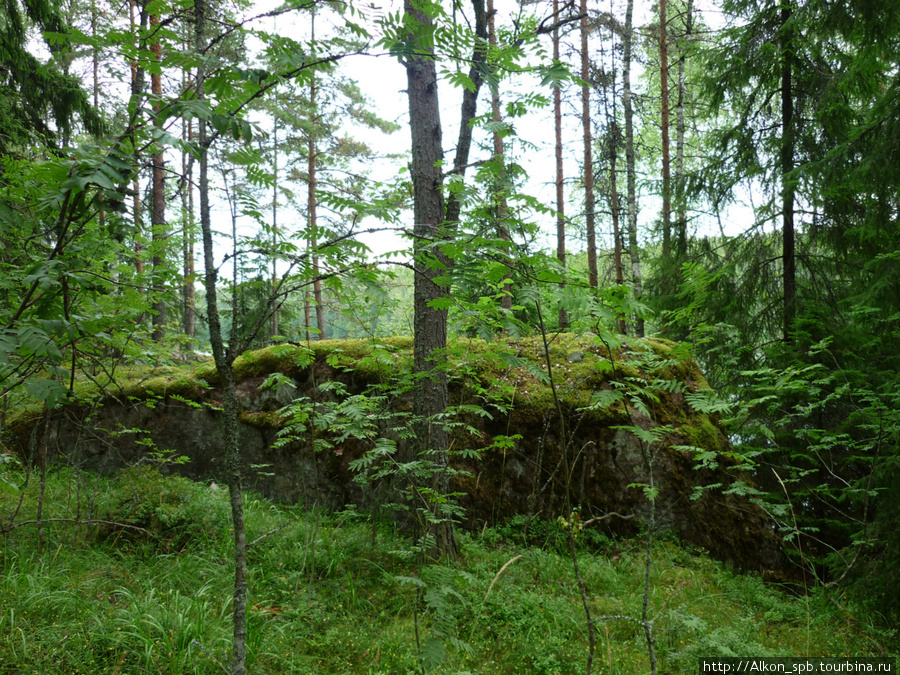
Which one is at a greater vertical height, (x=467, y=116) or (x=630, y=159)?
(x=630, y=159)

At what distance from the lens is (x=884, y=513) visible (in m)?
3.71

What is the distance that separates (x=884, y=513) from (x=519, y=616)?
307 centimetres

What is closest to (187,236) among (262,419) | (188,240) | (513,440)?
(188,240)

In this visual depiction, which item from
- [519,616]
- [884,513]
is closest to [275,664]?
[519,616]

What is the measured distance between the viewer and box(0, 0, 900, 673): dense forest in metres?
2.00

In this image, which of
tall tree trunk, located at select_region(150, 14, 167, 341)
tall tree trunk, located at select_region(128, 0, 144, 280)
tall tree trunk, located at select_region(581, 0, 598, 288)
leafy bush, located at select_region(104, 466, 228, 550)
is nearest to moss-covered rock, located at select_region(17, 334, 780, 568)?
leafy bush, located at select_region(104, 466, 228, 550)

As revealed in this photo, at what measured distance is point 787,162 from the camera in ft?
20.7

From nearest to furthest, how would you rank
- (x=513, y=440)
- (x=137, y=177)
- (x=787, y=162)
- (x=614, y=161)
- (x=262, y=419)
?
(x=137, y=177) → (x=513, y=440) → (x=262, y=419) → (x=787, y=162) → (x=614, y=161)

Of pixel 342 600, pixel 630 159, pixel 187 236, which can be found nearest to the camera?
pixel 187 236

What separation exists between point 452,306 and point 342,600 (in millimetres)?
2629

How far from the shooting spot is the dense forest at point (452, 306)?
200cm

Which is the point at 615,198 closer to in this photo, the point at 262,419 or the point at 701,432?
the point at 701,432

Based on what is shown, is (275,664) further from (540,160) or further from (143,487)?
(540,160)

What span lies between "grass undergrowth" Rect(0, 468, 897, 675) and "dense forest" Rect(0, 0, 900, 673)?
43mm
